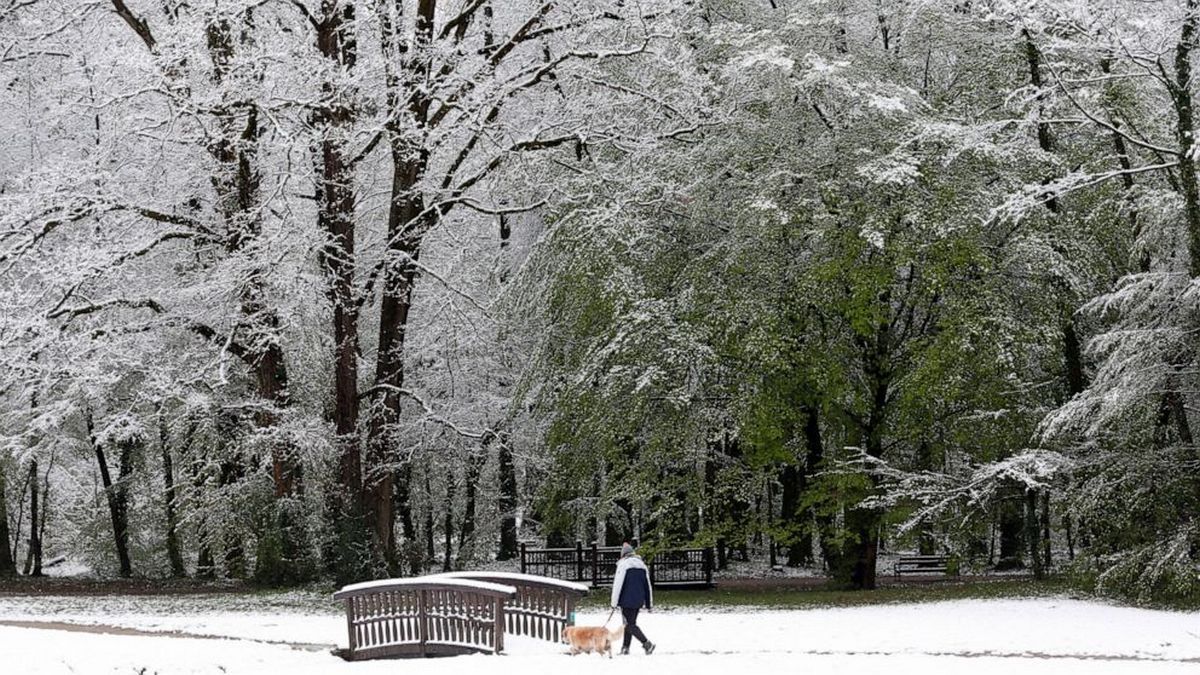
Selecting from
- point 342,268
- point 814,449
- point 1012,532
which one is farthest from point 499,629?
point 1012,532

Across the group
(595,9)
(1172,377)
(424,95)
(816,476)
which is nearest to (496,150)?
(424,95)

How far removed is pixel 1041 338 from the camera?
20859 millimetres

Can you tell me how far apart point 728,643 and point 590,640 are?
2.93 metres

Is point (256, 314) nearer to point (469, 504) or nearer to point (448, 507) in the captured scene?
point (469, 504)

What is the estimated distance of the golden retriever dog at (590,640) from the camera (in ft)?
43.7

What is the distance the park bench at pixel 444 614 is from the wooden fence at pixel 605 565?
930 centimetres

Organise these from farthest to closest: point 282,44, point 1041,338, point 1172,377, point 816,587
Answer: point 816,587 < point 282,44 < point 1041,338 < point 1172,377

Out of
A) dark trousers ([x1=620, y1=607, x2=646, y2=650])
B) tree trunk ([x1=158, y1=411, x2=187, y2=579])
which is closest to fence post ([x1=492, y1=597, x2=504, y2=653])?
dark trousers ([x1=620, y1=607, x2=646, y2=650])

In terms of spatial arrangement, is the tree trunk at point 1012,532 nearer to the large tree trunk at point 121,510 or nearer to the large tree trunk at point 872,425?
the large tree trunk at point 872,425

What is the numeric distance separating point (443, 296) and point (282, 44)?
5.62m

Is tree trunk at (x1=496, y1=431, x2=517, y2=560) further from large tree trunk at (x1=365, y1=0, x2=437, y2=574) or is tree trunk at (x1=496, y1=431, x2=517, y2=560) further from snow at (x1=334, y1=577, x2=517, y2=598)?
snow at (x1=334, y1=577, x2=517, y2=598)

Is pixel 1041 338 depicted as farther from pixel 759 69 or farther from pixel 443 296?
pixel 443 296

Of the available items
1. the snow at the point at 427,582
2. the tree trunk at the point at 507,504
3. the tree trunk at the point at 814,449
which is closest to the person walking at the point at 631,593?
the snow at the point at 427,582

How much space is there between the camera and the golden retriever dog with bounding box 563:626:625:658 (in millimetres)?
13328
